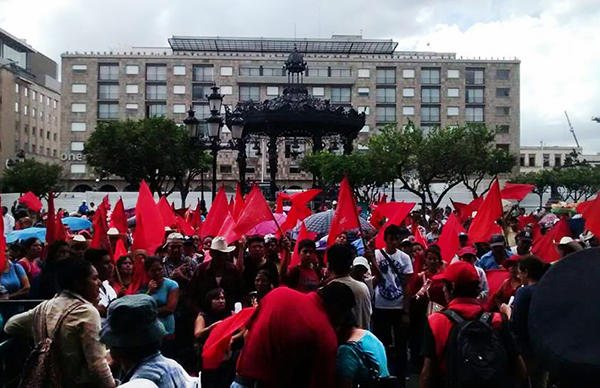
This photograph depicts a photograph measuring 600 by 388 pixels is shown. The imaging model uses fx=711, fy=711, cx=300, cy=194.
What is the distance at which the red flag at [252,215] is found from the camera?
28.4 ft

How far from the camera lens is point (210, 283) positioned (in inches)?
233

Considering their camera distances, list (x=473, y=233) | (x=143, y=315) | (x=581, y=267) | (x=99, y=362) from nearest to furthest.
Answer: (x=581, y=267) < (x=143, y=315) < (x=99, y=362) < (x=473, y=233)

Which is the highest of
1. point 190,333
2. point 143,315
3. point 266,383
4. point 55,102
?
point 55,102

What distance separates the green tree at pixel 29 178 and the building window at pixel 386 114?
3309cm

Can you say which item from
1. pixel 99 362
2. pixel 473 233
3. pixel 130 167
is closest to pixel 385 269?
pixel 473 233

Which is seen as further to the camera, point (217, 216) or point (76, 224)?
point (76, 224)

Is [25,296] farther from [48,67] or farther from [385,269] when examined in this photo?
[48,67]

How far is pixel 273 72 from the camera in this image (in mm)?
71500

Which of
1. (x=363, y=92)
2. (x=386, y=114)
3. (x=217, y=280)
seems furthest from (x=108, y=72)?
(x=217, y=280)

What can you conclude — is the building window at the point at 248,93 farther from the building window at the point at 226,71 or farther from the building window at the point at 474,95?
the building window at the point at 474,95

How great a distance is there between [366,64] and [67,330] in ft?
230

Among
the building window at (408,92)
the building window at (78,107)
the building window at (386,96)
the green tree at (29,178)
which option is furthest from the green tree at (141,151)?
the building window at (408,92)

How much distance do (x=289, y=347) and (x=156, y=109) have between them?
68.8 meters

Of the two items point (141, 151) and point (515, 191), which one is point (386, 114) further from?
point (515, 191)
